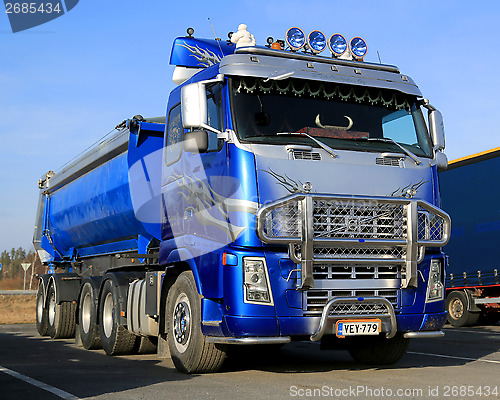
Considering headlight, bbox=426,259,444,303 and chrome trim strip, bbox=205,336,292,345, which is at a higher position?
headlight, bbox=426,259,444,303

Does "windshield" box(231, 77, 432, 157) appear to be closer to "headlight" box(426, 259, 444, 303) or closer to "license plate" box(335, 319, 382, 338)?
"headlight" box(426, 259, 444, 303)

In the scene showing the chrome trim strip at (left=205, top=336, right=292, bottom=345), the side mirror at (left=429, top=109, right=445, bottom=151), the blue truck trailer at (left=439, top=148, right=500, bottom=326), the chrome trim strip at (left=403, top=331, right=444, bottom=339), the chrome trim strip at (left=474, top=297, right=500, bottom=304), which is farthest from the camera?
the chrome trim strip at (left=474, top=297, right=500, bottom=304)

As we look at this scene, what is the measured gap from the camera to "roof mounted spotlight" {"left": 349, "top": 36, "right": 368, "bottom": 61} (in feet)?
30.3

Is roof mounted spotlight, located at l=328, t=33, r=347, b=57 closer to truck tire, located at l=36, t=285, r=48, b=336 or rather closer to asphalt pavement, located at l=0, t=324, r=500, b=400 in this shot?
asphalt pavement, located at l=0, t=324, r=500, b=400

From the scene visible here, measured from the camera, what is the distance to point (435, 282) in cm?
829

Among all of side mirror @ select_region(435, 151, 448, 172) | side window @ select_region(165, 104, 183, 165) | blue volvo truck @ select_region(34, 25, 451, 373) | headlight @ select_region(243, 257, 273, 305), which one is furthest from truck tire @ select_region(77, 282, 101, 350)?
side mirror @ select_region(435, 151, 448, 172)

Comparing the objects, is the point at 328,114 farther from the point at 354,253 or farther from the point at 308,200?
the point at 354,253

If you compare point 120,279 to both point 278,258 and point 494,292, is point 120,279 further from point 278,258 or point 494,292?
point 494,292

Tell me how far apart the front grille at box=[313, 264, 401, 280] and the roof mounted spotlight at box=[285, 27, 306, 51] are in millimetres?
2857

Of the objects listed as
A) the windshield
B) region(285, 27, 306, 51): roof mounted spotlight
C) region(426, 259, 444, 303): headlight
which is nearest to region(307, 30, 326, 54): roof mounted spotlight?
region(285, 27, 306, 51): roof mounted spotlight

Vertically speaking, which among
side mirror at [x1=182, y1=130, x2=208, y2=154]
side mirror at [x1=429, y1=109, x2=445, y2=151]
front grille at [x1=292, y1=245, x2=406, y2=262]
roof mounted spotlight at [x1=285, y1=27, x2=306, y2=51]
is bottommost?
front grille at [x1=292, y1=245, x2=406, y2=262]

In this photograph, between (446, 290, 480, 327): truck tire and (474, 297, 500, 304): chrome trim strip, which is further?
(446, 290, 480, 327): truck tire

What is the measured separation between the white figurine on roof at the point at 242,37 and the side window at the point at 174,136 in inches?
56.2

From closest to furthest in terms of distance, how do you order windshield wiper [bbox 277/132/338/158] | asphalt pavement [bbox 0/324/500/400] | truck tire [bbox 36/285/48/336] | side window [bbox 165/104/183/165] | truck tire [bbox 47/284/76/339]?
asphalt pavement [bbox 0/324/500/400], windshield wiper [bbox 277/132/338/158], side window [bbox 165/104/183/165], truck tire [bbox 47/284/76/339], truck tire [bbox 36/285/48/336]
